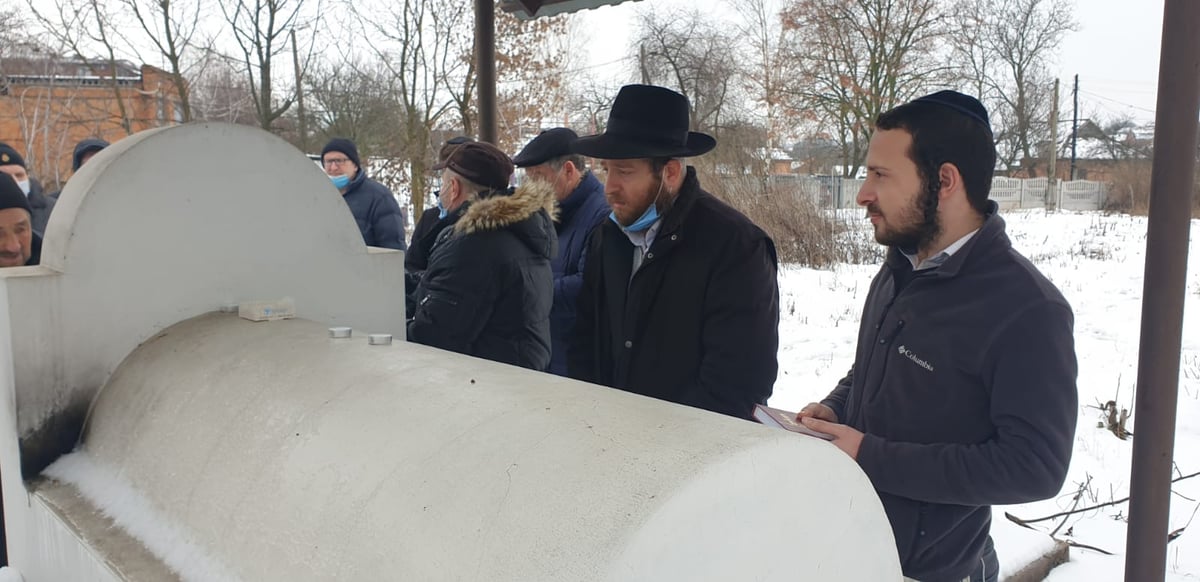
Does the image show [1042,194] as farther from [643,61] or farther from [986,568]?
[986,568]

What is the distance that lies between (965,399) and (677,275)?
0.85 m

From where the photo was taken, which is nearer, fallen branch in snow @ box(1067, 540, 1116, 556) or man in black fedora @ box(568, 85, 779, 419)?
man in black fedora @ box(568, 85, 779, 419)

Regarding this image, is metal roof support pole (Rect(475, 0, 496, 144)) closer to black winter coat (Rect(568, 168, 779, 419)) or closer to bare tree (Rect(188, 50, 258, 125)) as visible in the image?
black winter coat (Rect(568, 168, 779, 419))

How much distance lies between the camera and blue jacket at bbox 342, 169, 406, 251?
5074mm

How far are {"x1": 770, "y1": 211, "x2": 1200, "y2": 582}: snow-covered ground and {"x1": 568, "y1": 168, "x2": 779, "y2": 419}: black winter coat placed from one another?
101 centimetres

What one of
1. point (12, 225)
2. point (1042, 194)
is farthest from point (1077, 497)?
point (1042, 194)

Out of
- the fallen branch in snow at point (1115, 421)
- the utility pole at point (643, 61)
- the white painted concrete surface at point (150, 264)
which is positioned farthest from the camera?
the utility pole at point (643, 61)

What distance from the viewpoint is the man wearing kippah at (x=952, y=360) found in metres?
1.52

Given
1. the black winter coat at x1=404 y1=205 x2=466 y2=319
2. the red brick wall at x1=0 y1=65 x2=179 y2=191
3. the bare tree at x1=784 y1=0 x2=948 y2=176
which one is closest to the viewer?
the black winter coat at x1=404 y1=205 x2=466 y2=319

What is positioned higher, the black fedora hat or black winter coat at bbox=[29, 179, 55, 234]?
the black fedora hat

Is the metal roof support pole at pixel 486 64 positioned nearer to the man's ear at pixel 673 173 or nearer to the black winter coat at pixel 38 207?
the man's ear at pixel 673 173

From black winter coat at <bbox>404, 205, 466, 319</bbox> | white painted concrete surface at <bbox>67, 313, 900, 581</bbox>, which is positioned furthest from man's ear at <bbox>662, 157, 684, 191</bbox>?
black winter coat at <bbox>404, 205, 466, 319</bbox>

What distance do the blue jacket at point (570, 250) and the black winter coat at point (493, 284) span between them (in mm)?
601

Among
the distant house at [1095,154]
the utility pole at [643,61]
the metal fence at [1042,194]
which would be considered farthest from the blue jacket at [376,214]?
the distant house at [1095,154]
